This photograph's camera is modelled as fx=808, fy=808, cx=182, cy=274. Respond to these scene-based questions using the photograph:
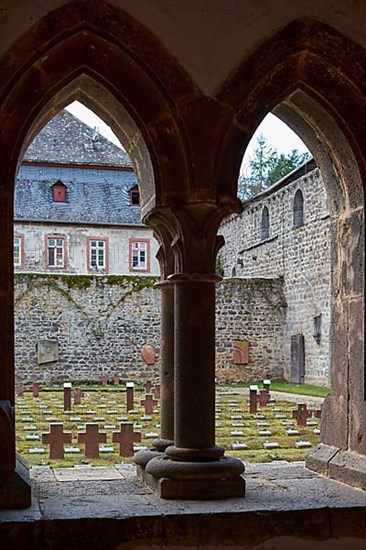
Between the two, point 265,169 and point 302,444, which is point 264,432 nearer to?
point 302,444

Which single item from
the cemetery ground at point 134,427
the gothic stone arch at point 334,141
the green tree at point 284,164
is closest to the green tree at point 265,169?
the green tree at point 284,164

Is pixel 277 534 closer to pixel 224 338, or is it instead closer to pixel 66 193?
pixel 224 338

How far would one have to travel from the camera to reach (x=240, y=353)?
675 inches

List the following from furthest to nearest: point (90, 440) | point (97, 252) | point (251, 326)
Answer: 1. point (97, 252)
2. point (251, 326)
3. point (90, 440)

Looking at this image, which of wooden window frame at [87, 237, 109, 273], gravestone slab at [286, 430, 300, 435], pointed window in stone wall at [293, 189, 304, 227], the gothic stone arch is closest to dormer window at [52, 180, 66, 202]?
wooden window frame at [87, 237, 109, 273]

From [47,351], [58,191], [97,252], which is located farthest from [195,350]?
[97,252]

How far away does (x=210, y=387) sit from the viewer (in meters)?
3.07

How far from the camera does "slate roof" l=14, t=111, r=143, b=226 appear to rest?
2183 cm

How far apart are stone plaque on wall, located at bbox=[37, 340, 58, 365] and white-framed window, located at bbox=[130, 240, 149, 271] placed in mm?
7301

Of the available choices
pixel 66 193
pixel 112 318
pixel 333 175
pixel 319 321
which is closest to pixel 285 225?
pixel 319 321

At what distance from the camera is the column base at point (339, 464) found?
3162 millimetres

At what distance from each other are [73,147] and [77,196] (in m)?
1.37

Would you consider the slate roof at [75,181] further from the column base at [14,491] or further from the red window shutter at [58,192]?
the column base at [14,491]

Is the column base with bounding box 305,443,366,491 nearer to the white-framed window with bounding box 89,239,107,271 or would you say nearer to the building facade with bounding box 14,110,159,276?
the building facade with bounding box 14,110,159,276
